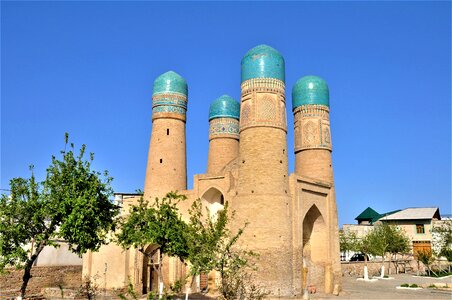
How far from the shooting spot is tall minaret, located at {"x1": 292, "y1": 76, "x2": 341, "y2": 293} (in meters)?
21.4

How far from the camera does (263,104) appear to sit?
19156 millimetres

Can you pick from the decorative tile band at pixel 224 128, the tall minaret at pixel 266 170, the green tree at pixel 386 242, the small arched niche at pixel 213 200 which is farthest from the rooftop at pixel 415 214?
the tall minaret at pixel 266 170

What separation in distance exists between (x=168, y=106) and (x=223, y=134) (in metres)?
3.61

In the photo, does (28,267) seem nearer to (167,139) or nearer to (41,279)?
(41,279)

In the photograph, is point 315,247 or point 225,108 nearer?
point 315,247

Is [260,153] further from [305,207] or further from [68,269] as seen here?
[68,269]

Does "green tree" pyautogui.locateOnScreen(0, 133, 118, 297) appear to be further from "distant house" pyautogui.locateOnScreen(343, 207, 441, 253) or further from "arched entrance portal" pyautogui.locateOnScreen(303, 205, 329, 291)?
"distant house" pyautogui.locateOnScreen(343, 207, 441, 253)

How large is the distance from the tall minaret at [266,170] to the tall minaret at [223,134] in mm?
5532

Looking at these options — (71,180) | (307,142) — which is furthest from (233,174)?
(71,180)

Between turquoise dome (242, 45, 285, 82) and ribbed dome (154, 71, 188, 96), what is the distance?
5.02 meters

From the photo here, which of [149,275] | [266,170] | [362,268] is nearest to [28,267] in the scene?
[266,170]

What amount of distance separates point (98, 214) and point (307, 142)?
12764 mm

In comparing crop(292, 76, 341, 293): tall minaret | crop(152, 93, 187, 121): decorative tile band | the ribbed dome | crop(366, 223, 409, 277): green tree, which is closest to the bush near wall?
crop(366, 223, 409, 277): green tree

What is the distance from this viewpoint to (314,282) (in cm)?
2092
